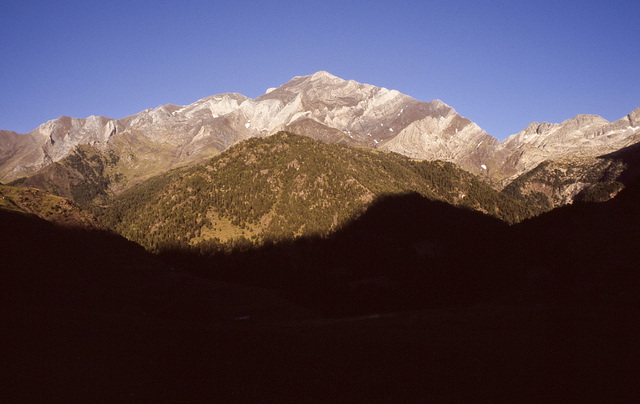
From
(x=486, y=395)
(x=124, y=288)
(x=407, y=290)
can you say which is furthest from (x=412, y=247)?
(x=486, y=395)

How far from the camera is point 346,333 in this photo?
38875 millimetres

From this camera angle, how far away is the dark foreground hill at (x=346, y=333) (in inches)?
851

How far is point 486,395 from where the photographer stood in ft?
66.1

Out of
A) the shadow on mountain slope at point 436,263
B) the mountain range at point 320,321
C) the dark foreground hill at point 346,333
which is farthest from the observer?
the shadow on mountain slope at point 436,263

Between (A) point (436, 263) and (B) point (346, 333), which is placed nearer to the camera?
(B) point (346, 333)

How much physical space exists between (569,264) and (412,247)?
353 ft

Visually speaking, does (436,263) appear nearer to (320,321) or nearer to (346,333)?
(320,321)

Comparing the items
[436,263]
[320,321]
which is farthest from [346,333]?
[436,263]

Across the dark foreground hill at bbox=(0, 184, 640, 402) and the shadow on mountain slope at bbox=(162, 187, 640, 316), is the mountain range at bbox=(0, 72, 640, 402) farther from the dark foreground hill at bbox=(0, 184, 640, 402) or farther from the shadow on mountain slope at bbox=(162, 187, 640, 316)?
the shadow on mountain slope at bbox=(162, 187, 640, 316)

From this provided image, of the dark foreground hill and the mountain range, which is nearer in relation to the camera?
the dark foreground hill

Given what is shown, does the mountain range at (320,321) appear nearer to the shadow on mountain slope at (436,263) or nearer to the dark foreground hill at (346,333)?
the dark foreground hill at (346,333)

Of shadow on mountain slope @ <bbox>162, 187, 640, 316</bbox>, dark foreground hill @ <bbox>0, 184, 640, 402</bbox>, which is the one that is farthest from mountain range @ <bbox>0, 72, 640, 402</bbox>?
shadow on mountain slope @ <bbox>162, 187, 640, 316</bbox>

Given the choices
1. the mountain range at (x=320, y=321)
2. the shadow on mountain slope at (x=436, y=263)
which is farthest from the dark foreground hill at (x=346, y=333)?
the shadow on mountain slope at (x=436, y=263)

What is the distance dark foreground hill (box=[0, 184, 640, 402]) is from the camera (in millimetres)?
21609
